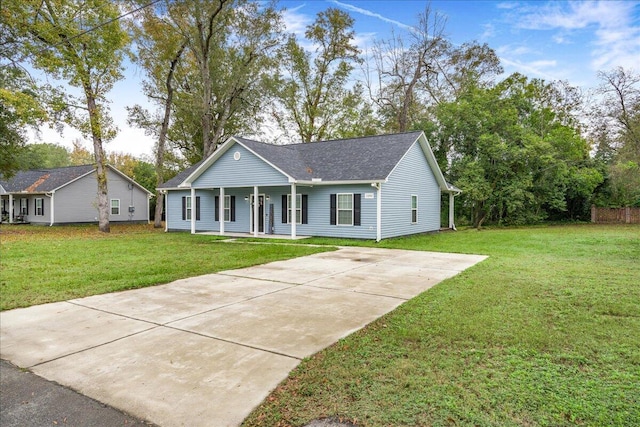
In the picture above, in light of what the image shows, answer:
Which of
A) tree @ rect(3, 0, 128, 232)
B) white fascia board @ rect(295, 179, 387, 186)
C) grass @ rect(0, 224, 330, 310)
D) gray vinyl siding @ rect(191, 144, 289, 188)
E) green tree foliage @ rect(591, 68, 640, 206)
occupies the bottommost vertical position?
grass @ rect(0, 224, 330, 310)

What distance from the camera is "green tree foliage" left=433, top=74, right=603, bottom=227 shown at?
22.2m

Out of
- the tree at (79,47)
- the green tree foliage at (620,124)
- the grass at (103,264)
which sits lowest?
the grass at (103,264)

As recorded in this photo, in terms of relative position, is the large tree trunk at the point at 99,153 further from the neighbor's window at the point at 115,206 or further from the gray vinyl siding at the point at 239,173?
the neighbor's window at the point at 115,206

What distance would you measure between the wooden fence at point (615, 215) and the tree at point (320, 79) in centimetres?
1889

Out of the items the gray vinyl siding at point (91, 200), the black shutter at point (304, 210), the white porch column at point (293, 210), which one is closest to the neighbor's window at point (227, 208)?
the black shutter at point (304, 210)

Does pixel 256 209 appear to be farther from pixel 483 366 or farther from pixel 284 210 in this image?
pixel 483 366

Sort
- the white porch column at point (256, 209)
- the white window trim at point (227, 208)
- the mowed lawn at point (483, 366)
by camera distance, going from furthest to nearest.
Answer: the white window trim at point (227, 208)
the white porch column at point (256, 209)
the mowed lawn at point (483, 366)

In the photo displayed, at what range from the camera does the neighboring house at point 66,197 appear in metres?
27.1

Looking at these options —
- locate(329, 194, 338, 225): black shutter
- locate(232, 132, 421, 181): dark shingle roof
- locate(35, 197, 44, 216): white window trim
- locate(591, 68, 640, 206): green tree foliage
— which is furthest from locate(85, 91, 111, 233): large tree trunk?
locate(591, 68, 640, 206): green tree foliage

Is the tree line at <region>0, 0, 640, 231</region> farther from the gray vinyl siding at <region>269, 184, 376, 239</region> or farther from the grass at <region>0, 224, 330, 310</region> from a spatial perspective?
the grass at <region>0, 224, 330, 310</region>

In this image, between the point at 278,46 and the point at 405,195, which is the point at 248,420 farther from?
the point at 278,46

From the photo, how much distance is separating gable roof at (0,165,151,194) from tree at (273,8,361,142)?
562 inches

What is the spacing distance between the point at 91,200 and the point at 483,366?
1245 inches

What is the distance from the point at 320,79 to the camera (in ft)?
98.9
